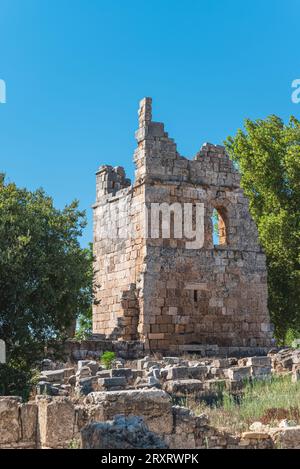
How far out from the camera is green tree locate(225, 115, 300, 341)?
26.4 meters

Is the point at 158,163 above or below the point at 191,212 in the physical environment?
above

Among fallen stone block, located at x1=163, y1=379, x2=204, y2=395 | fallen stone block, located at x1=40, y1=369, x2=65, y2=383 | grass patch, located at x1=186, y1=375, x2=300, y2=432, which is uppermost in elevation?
fallen stone block, located at x1=40, y1=369, x2=65, y2=383

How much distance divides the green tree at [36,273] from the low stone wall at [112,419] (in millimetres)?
4041

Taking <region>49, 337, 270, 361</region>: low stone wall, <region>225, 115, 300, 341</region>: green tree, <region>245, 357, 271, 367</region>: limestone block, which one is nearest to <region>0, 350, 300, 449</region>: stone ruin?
<region>245, 357, 271, 367</region>: limestone block

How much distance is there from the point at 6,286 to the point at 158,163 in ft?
28.1

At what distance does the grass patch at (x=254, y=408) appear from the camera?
31.2ft

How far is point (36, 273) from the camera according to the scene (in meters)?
12.2

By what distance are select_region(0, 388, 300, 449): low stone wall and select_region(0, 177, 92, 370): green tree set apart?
13.3 feet

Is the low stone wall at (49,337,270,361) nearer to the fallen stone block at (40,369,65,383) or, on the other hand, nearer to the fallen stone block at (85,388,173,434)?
the fallen stone block at (40,369,65,383)

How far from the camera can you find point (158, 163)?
19625 millimetres

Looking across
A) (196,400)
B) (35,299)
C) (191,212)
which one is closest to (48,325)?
(35,299)

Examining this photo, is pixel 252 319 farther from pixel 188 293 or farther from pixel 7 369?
pixel 7 369

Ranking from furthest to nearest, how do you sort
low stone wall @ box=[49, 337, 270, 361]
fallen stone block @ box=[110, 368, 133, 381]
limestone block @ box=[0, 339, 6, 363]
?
low stone wall @ box=[49, 337, 270, 361] < fallen stone block @ box=[110, 368, 133, 381] < limestone block @ box=[0, 339, 6, 363]
